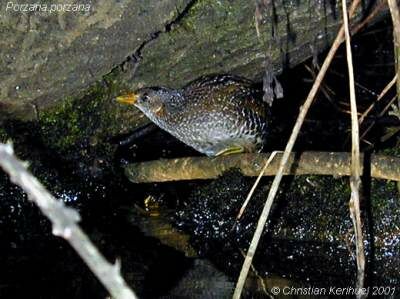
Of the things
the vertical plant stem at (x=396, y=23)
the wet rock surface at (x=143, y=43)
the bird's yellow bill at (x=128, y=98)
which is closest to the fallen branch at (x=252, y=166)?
the bird's yellow bill at (x=128, y=98)

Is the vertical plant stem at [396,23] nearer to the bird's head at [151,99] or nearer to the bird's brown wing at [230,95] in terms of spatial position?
the bird's brown wing at [230,95]

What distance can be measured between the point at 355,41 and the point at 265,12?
8.05 feet

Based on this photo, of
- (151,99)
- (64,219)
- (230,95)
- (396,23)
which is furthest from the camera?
(151,99)

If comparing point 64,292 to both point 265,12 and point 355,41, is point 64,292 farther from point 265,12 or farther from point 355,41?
point 355,41

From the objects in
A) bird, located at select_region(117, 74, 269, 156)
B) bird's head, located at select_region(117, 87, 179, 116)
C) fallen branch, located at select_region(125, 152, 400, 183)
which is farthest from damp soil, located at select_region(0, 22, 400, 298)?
bird's head, located at select_region(117, 87, 179, 116)

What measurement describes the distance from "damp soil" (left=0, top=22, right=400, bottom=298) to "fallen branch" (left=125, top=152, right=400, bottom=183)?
8cm

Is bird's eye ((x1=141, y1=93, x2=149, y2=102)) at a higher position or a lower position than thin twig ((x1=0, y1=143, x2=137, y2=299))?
lower

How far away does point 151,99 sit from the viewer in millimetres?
4820

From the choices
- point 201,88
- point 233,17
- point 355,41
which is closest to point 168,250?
point 201,88

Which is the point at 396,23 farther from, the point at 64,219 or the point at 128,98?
the point at 64,219

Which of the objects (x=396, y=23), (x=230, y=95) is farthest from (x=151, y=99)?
(x=396, y=23)

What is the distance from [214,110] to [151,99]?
0.39 metres

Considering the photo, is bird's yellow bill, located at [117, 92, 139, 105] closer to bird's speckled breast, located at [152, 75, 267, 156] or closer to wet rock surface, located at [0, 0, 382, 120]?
wet rock surface, located at [0, 0, 382, 120]

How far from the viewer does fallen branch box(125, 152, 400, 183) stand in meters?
4.16
